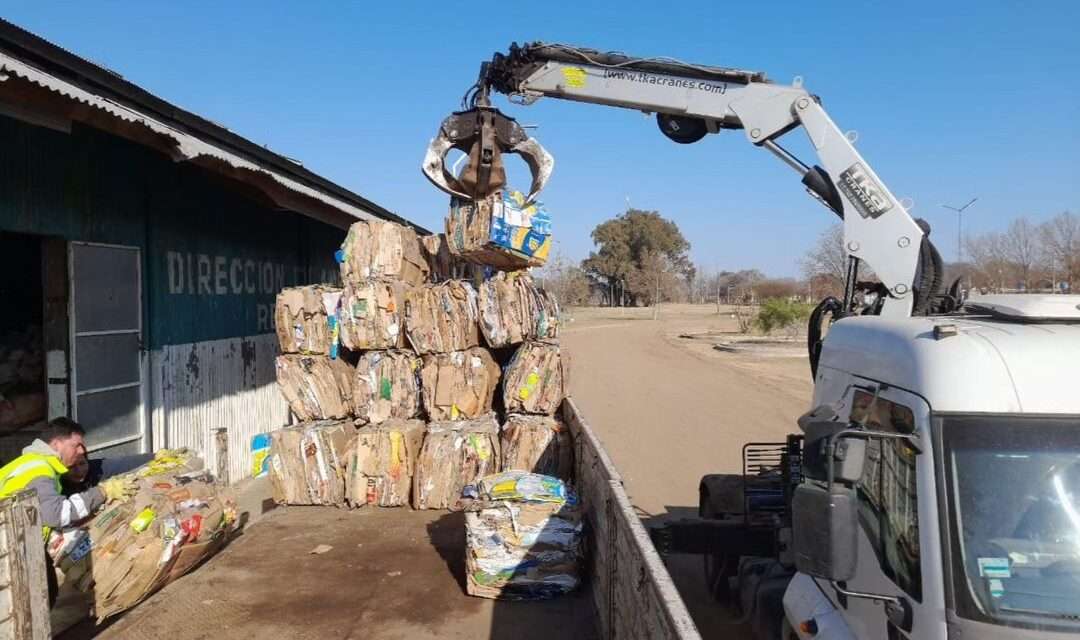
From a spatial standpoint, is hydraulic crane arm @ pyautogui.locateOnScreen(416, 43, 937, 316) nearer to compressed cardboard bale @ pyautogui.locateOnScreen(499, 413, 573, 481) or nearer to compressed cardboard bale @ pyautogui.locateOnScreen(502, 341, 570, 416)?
compressed cardboard bale @ pyautogui.locateOnScreen(502, 341, 570, 416)

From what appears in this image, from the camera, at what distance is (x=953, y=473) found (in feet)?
8.57

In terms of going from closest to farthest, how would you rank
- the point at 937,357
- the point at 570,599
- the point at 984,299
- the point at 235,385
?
the point at 937,357, the point at 984,299, the point at 570,599, the point at 235,385

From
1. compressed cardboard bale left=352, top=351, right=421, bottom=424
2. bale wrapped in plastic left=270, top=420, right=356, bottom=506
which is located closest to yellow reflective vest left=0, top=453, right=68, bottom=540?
bale wrapped in plastic left=270, top=420, right=356, bottom=506

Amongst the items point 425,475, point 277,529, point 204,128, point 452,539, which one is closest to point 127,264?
point 204,128

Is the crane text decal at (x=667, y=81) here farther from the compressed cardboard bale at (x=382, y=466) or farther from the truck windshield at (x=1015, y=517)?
the compressed cardboard bale at (x=382, y=466)

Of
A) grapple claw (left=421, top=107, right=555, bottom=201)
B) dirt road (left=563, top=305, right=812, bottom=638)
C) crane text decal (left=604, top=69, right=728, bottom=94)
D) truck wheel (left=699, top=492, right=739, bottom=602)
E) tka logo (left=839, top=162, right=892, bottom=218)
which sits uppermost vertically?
crane text decal (left=604, top=69, right=728, bottom=94)

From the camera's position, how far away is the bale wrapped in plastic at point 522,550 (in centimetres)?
534

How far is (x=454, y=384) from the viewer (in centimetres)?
738

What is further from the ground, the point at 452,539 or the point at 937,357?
the point at 937,357

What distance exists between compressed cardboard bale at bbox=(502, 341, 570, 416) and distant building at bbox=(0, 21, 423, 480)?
2.89m

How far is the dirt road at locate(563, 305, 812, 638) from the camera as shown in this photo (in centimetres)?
957

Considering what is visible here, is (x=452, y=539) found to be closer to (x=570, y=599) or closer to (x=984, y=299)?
(x=570, y=599)

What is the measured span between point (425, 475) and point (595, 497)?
2377 mm

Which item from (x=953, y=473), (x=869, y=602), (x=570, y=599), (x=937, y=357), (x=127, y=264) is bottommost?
(x=570, y=599)
